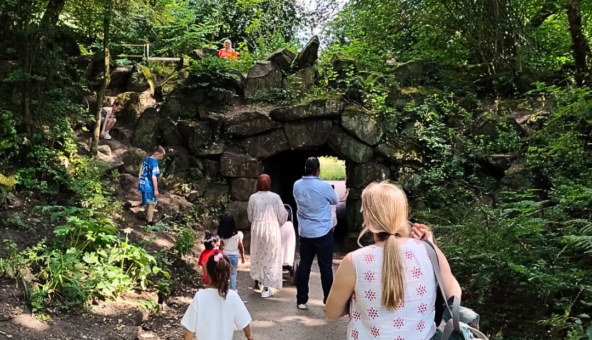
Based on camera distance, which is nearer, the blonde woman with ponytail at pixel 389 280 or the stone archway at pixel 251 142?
the blonde woman with ponytail at pixel 389 280

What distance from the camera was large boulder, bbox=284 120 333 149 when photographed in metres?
10.1

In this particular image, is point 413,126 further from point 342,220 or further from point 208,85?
point 208,85

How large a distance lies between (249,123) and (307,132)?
3.90 feet

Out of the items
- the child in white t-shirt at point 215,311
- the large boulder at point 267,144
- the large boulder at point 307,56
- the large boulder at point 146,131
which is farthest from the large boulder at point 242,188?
the child in white t-shirt at point 215,311

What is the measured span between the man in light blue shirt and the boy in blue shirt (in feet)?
10.5

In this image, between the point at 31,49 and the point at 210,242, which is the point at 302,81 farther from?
the point at 210,242

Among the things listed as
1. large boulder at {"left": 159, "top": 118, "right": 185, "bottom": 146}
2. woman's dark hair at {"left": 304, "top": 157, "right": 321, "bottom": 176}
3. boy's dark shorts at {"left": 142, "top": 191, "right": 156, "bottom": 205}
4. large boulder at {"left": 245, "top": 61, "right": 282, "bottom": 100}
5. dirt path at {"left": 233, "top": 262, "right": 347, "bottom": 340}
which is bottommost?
dirt path at {"left": 233, "top": 262, "right": 347, "bottom": 340}

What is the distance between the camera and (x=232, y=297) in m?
3.53

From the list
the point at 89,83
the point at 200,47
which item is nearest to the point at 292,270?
the point at 89,83

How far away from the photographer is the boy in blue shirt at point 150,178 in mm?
8008

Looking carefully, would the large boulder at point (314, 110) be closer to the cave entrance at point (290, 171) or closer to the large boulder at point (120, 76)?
the cave entrance at point (290, 171)

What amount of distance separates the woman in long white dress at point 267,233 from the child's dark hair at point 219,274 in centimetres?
290

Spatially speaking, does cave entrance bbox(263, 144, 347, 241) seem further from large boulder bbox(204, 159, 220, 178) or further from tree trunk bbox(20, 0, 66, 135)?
tree trunk bbox(20, 0, 66, 135)

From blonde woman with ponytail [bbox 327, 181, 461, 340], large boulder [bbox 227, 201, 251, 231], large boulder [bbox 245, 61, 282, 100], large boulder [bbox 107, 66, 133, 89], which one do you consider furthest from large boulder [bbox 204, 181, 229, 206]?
blonde woman with ponytail [bbox 327, 181, 461, 340]
